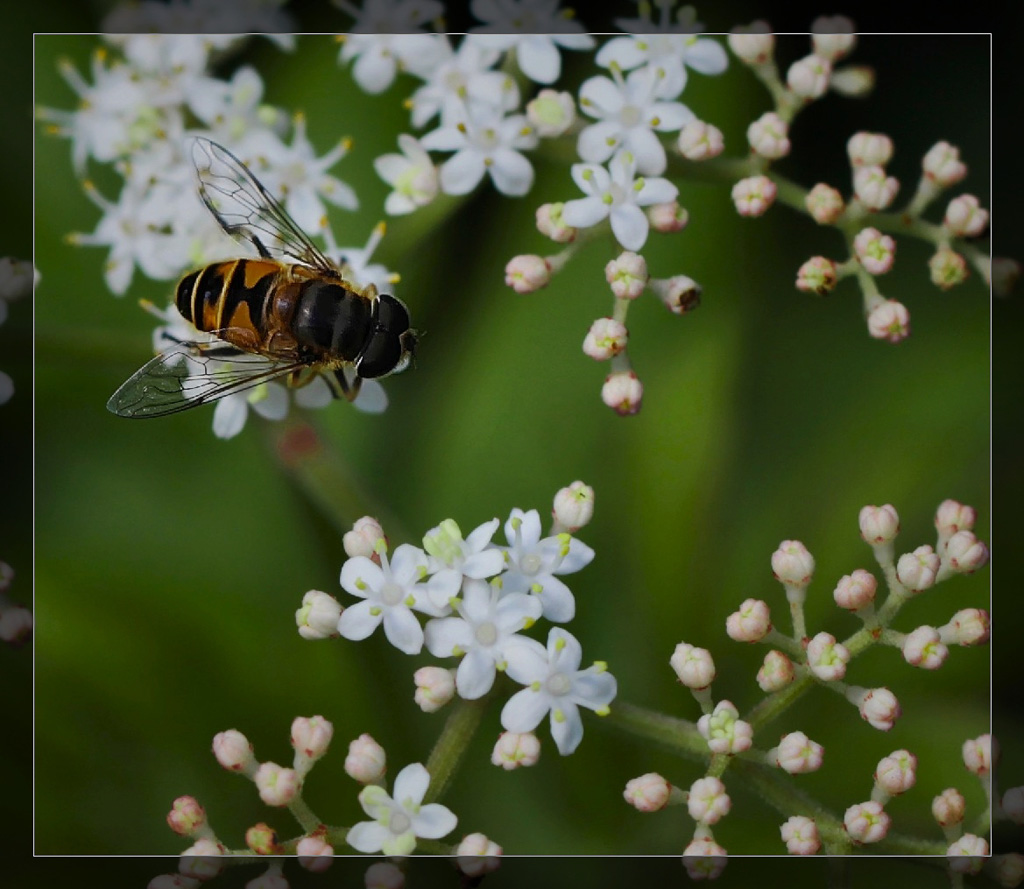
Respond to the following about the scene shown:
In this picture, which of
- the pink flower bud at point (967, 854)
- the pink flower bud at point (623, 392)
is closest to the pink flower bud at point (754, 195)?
the pink flower bud at point (623, 392)

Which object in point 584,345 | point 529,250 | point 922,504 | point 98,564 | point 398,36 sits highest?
point 398,36

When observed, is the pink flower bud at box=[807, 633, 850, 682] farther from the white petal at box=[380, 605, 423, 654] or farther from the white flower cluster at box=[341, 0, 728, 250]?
the white flower cluster at box=[341, 0, 728, 250]

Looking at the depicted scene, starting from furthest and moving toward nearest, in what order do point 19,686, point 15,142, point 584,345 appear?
1. point 15,142
2. point 19,686
3. point 584,345

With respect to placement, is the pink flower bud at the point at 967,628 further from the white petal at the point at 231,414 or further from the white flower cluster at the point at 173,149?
the white petal at the point at 231,414

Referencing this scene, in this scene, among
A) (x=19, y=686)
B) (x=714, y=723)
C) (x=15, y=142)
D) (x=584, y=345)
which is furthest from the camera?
(x=15, y=142)

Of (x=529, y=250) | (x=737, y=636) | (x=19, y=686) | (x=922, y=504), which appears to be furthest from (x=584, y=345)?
(x=19, y=686)

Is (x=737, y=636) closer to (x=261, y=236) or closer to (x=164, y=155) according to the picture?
(x=261, y=236)

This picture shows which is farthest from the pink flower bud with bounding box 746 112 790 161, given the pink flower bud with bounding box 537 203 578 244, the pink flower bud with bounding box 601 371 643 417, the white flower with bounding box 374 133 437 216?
the white flower with bounding box 374 133 437 216

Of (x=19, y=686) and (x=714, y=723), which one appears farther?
(x=19, y=686)
